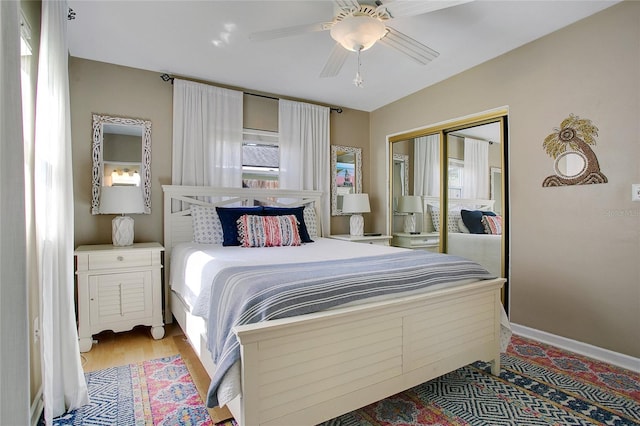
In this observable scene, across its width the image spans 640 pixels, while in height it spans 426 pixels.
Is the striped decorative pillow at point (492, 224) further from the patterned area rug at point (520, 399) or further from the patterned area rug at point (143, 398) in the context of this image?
the patterned area rug at point (143, 398)

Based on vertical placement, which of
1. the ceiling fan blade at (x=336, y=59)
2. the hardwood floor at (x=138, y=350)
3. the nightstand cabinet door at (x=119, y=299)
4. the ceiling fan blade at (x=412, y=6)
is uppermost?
the ceiling fan blade at (x=412, y=6)

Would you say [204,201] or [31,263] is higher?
[204,201]

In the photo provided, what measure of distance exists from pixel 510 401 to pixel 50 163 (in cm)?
282

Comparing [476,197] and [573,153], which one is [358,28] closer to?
[573,153]

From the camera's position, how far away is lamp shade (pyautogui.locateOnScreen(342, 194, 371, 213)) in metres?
4.30

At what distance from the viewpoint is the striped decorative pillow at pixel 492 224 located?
3.21 m

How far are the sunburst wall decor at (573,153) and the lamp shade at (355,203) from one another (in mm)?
2019

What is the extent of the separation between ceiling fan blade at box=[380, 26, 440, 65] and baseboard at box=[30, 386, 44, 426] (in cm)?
291

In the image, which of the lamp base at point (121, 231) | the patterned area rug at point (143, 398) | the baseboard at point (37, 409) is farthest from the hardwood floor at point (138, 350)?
the lamp base at point (121, 231)

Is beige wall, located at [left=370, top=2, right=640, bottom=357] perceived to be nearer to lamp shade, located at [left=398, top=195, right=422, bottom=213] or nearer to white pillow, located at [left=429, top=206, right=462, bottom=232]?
white pillow, located at [left=429, top=206, right=462, bottom=232]

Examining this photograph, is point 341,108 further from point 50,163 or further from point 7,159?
point 7,159

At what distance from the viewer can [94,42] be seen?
2.81 metres

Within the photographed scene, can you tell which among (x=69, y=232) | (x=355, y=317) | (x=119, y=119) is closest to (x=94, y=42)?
(x=119, y=119)

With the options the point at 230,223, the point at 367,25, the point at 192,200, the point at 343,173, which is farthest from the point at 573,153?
the point at 192,200
